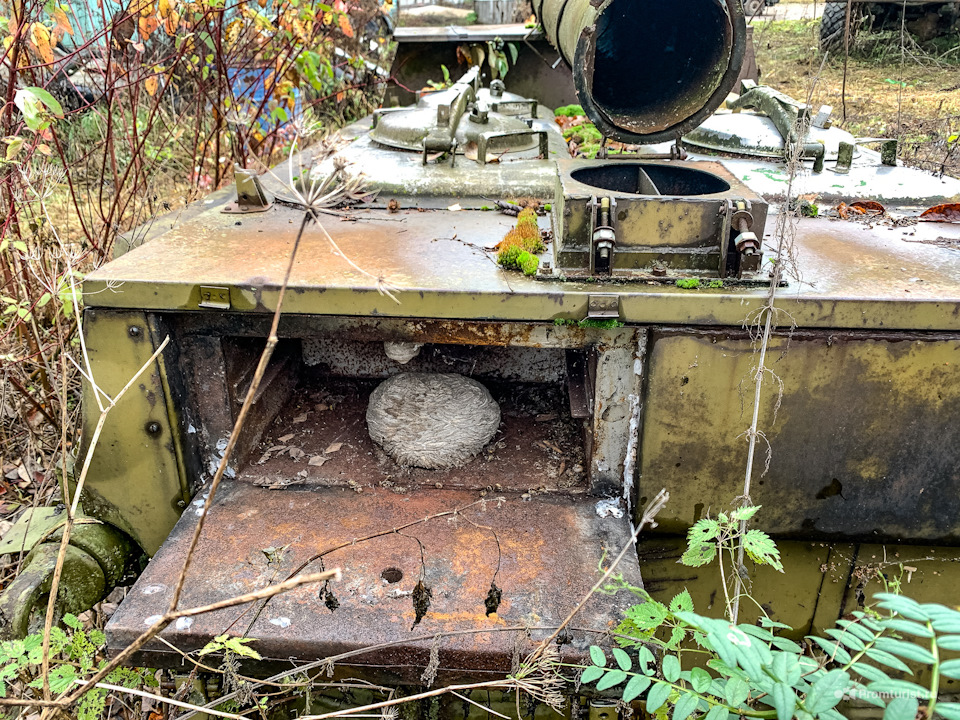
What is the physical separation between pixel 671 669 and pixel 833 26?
8.28 meters

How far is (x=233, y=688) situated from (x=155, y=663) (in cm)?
19

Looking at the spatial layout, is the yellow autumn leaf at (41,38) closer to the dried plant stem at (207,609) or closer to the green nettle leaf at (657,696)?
the dried plant stem at (207,609)

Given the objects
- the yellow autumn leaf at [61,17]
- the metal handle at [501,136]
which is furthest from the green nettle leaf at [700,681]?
the yellow autumn leaf at [61,17]

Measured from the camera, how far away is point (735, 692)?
1264 mm

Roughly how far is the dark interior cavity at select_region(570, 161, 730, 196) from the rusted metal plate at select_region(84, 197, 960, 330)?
1.23ft

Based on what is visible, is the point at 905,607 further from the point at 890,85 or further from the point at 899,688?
the point at 890,85

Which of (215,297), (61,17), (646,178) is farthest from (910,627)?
(61,17)

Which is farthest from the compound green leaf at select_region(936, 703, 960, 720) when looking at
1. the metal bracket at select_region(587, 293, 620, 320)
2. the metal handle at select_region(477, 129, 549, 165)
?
the metal handle at select_region(477, 129, 549, 165)

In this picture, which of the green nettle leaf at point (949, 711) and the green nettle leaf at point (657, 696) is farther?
the green nettle leaf at point (657, 696)

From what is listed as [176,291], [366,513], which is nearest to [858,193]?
[366,513]

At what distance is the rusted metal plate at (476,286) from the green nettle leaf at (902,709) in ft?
3.27

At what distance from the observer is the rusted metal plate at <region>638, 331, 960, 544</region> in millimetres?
1960

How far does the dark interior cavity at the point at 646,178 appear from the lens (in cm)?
240

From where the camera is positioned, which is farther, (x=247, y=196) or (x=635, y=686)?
(x=247, y=196)
